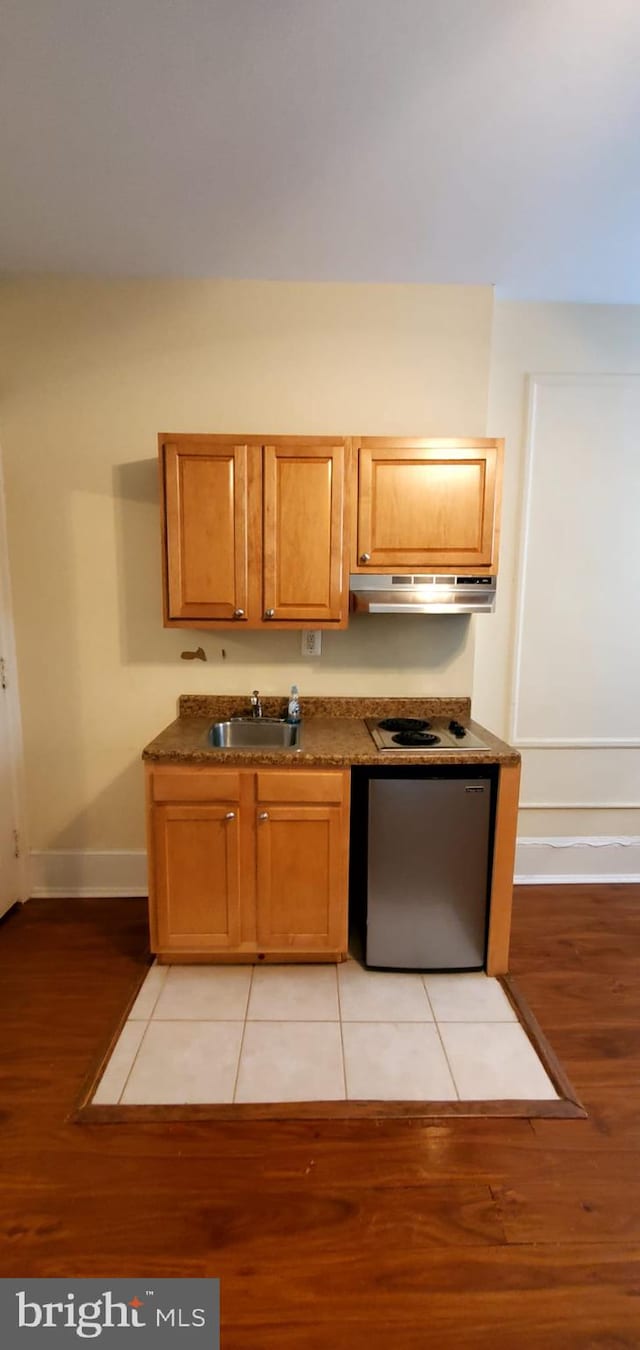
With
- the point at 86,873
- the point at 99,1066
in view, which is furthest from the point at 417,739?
the point at 86,873

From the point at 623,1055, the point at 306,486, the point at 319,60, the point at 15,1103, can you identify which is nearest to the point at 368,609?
the point at 306,486

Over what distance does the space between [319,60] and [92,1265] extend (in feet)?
9.44

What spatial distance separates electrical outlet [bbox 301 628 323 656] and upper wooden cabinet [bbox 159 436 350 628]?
25 centimetres

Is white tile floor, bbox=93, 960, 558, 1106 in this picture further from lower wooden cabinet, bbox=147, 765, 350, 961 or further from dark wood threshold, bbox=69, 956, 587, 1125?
lower wooden cabinet, bbox=147, 765, 350, 961

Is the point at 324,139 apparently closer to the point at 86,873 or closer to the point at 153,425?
the point at 153,425

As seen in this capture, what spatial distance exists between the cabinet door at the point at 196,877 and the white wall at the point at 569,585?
55.9 inches

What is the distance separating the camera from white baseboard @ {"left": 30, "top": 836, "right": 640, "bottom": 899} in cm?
264

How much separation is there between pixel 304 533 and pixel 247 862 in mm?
1312

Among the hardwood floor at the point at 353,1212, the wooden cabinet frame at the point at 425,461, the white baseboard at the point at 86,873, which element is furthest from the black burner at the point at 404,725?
the white baseboard at the point at 86,873

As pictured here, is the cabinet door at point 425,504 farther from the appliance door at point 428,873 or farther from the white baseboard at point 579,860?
the white baseboard at point 579,860

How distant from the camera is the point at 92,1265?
1181mm

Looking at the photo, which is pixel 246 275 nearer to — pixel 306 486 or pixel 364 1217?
pixel 306 486

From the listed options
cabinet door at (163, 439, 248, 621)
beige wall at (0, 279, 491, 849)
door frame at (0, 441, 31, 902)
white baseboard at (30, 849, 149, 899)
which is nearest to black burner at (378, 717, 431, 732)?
beige wall at (0, 279, 491, 849)

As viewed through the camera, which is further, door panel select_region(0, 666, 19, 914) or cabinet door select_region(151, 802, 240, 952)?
door panel select_region(0, 666, 19, 914)
